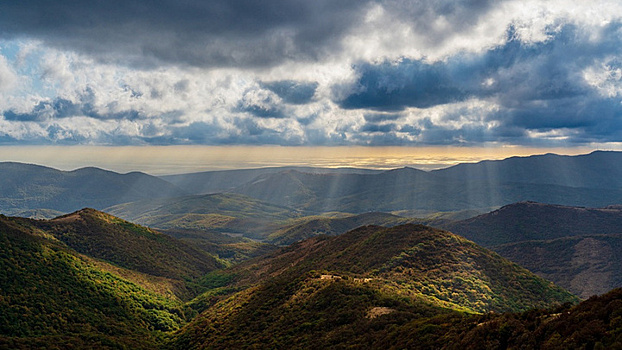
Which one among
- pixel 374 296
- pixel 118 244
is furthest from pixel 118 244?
pixel 374 296

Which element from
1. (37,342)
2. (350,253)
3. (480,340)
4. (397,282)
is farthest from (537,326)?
(350,253)

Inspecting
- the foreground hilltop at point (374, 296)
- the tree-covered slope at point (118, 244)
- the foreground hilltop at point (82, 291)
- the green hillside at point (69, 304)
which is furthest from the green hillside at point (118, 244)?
the foreground hilltop at point (374, 296)

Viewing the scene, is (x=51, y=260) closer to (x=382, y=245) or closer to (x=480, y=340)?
(x=382, y=245)

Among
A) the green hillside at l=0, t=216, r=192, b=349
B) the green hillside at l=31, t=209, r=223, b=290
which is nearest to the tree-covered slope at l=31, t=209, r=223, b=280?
the green hillside at l=31, t=209, r=223, b=290

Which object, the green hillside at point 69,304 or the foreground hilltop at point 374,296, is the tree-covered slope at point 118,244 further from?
the foreground hilltop at point 374,296

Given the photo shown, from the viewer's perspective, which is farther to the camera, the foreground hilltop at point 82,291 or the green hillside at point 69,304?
the foreground hilltop at point 82,291

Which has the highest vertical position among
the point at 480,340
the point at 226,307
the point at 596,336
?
the point at 596,336
